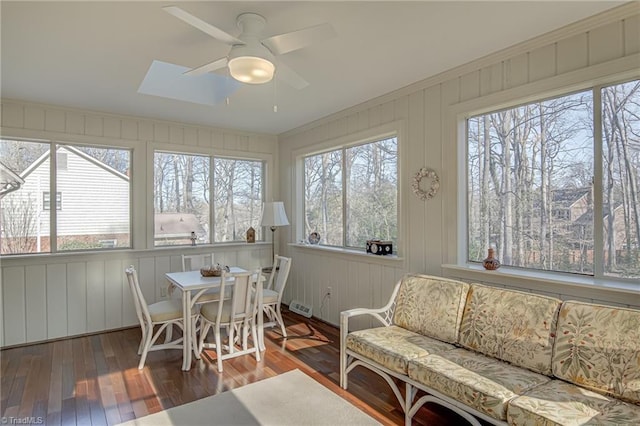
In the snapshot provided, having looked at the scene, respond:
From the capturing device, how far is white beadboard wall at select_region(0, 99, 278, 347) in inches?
151

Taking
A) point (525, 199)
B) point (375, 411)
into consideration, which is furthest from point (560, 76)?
point (375, 411)

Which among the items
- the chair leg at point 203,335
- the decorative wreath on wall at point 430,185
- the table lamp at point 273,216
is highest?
the decorative wreath on wall at point 430,185

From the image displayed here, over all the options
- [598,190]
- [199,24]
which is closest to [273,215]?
[199,24]

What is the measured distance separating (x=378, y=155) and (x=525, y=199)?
1.65 meters

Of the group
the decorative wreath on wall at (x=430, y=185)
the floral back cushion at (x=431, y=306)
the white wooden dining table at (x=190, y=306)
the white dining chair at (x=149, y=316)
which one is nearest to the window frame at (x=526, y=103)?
the decorative wreath on wall at (x=430, y=185)

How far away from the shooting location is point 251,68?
2141 mm

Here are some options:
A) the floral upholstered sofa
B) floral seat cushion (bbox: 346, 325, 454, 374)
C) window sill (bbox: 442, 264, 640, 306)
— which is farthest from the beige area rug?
window sill (bbox: 442, 264, 640, 306)

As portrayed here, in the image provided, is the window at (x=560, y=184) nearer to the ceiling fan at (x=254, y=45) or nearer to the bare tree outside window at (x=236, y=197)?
the ceiling fan at (x=254, y=45)

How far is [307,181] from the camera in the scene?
521cm

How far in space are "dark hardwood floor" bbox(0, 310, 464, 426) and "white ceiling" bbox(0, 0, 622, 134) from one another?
2598 millimetres

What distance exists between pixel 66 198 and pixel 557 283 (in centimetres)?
493

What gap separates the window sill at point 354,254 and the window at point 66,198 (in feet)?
7.73

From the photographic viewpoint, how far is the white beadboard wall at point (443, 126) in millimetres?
2244

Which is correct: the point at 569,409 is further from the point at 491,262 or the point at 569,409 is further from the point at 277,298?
the point at 277,298
